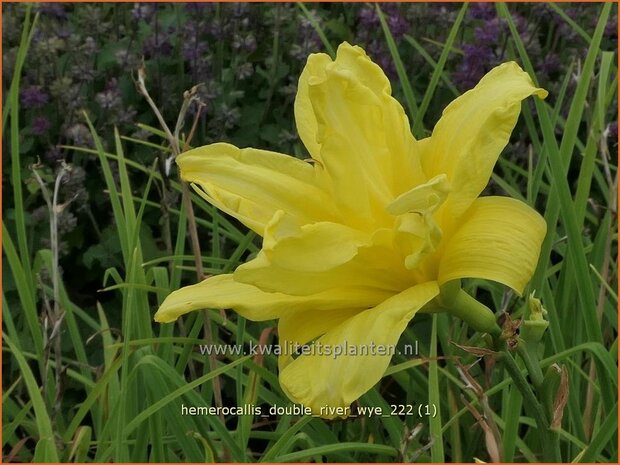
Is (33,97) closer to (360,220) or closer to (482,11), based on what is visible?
(482,11)

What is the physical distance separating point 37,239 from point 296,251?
1212 millimetres

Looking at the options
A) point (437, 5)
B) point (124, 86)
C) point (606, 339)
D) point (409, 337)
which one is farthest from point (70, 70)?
point (606, 339)

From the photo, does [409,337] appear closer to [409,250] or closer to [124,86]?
[409,250]

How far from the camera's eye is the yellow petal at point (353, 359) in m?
0.54

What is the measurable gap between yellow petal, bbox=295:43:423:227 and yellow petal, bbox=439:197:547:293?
0.20ft

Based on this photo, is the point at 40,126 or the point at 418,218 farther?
the point at 40,126

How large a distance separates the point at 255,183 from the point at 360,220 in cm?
9

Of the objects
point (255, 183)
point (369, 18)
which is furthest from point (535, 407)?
point (369, 18)

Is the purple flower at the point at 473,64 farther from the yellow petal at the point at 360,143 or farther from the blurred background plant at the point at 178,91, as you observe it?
the yellow petal at the point at 360,143

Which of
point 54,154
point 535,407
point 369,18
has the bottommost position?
point 54,154

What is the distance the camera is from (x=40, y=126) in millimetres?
1633

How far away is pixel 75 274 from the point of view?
174cm

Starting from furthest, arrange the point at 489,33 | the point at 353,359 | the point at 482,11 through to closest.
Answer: the point at 482,11 → the point at 489,33 → the point at 353,359

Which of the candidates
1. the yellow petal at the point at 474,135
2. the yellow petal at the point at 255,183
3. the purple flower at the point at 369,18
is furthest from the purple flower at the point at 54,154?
the yellow petal at the point at 474,135
